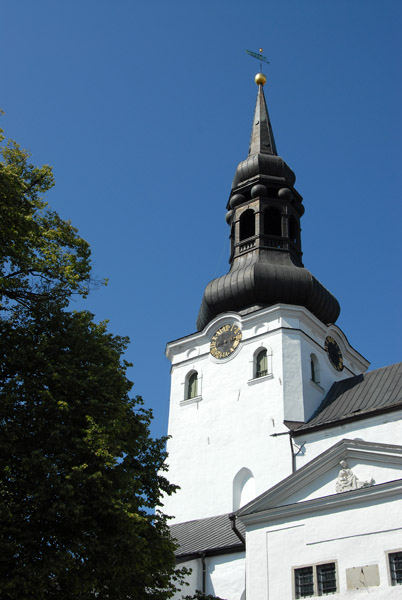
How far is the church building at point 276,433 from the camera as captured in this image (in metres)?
15.0

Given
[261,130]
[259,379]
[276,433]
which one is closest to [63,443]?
[276,433]

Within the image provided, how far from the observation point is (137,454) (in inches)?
554

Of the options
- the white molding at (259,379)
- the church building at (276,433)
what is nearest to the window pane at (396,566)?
the church building at (276,433)

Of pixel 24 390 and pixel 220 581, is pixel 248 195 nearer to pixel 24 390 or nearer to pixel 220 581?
pixel 220 581

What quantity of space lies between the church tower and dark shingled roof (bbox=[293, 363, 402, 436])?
1.60ft

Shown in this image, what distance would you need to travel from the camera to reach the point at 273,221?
29.6 metres

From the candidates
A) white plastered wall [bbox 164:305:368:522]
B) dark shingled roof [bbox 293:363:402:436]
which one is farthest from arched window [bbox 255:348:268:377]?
dark shingled roof [bbox 293:363:402:436]

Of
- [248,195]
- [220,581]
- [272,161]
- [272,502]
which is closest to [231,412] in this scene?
[220,581]

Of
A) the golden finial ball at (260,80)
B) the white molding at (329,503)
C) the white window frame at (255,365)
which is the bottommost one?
the white molding at (329,503)

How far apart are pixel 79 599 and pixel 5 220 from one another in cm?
672

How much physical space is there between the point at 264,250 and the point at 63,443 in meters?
16.3

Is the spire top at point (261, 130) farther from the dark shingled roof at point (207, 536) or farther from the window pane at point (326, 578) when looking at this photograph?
the window pane at point (326, 578)

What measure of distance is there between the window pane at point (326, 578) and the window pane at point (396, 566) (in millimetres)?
1300

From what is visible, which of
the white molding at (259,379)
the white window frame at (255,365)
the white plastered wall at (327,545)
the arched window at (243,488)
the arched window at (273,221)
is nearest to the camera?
the white plastered wall at (327,545)
